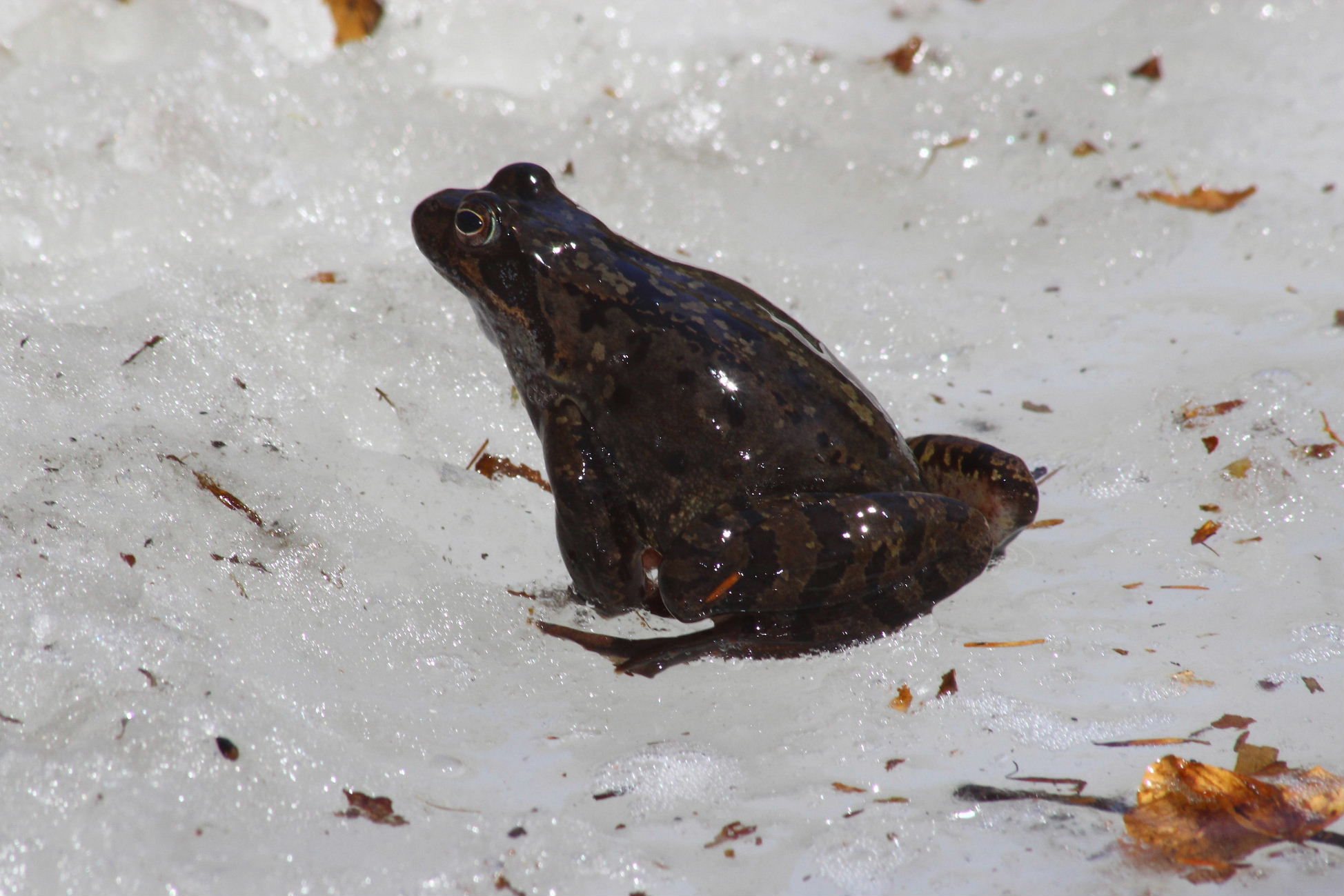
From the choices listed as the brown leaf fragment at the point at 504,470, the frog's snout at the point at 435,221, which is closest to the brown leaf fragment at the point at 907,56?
the frog's snout at the point at 435,221

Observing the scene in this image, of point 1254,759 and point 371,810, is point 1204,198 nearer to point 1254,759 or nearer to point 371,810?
point 1254,759

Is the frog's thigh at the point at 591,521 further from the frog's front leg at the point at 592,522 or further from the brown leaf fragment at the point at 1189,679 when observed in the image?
the brown leaf fragment at the point at 1189,679

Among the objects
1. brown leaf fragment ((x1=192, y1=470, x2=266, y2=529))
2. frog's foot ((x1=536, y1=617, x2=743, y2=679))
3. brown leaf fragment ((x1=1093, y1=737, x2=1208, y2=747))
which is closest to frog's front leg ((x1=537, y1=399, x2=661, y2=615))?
frog's foot ((x1=536, y1=617, x2=743, y2=679))

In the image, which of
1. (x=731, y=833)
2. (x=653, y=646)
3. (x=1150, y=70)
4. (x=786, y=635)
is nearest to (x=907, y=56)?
(x=1150, y=70)

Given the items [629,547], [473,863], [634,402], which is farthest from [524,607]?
[473,863]

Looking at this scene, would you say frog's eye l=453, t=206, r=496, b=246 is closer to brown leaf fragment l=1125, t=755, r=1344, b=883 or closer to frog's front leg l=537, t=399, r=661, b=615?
frog's front leg l=537, t=399, r=661, b=615

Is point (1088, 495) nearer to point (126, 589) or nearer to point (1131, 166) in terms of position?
point (1131, 166)
